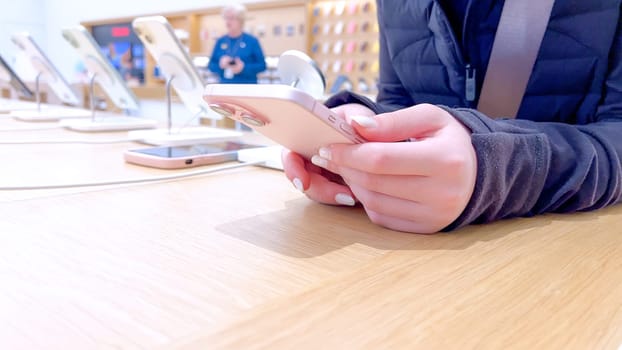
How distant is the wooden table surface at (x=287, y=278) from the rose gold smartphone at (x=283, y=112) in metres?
0.09

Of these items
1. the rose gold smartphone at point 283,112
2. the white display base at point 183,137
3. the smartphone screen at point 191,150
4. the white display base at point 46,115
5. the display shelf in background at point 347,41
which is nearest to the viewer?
the rose gold smartphone at point 283,112

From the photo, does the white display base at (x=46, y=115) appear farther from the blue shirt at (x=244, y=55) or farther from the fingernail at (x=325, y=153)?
the blue shirt at (x=244, y=55)

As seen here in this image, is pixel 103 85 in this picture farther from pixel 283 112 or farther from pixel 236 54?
pixel 236 54

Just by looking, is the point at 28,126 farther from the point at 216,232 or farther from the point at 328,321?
the point at 328,321

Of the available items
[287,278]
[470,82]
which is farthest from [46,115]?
[287,278]

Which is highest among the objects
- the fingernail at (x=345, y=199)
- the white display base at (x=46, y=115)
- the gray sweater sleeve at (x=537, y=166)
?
the gray sweater sleeve at (x=537, y=166)

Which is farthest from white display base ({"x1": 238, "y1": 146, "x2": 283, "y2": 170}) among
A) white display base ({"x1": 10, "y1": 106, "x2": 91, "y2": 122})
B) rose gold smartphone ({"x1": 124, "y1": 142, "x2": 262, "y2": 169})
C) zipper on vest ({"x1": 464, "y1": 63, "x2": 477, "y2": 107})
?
white display base ({"x1": 10, "y1": 106, "x2": 91, "y2": 122})

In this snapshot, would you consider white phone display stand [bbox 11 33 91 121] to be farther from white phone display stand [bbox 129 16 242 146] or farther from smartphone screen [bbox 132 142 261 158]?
smartphone screen [bbox 132 142 261 158]

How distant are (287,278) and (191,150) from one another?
1.85 feet

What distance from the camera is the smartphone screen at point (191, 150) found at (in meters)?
0.81

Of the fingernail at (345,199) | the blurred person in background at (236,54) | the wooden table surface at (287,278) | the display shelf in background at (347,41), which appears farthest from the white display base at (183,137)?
the display shelf in background at (347,41)

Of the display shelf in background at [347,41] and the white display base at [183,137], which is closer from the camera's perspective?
the white display base at [183,137]

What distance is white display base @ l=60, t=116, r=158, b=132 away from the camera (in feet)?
4.03

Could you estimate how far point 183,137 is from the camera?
1.00 m
